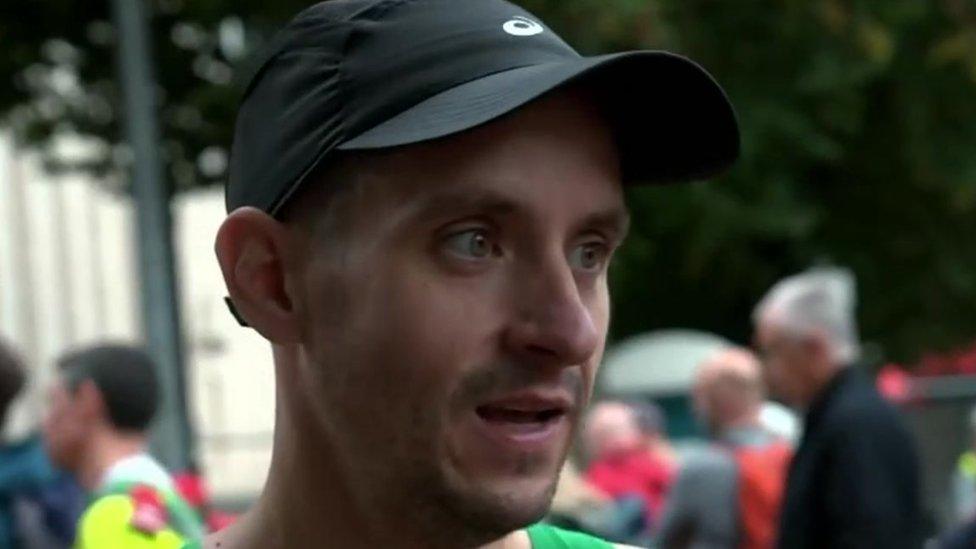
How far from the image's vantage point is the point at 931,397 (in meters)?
19.7

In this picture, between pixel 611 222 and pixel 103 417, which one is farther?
pixel 103 417

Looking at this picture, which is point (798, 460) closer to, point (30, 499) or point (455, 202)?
point (30, 499)

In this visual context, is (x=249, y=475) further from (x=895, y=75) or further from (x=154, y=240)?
(x=154, y=240)

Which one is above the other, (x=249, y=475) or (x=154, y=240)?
(x=154, y=240)

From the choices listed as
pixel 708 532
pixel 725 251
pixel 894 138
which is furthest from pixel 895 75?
pixel 708 532

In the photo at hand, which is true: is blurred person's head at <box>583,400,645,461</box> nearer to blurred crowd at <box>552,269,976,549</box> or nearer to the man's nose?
blurred crowd at <box>552,269,976,549</box>

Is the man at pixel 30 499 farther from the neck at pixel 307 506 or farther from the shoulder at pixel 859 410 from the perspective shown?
the neck at pixel 307 506

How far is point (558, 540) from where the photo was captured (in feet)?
6.61

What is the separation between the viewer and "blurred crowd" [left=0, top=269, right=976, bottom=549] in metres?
5.36

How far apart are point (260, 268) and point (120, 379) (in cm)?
423

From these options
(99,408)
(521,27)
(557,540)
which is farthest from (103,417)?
(521,27)

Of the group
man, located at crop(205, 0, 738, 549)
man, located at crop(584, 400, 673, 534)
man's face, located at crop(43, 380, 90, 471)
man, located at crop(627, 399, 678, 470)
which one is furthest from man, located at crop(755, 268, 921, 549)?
man, located at crop(205, 0, 738, 549)

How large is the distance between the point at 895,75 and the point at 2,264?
39.9ft

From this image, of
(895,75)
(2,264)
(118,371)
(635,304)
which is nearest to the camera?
(118,371)
